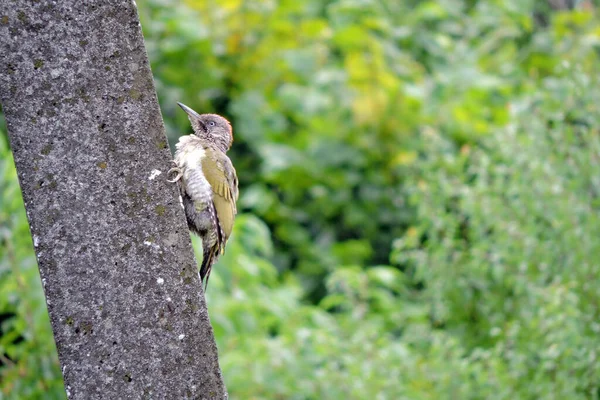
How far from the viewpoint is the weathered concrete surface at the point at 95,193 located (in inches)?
80.9

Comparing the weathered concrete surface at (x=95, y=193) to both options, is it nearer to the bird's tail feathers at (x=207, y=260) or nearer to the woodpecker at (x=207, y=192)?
the woodpecker at (x=207, y=192)

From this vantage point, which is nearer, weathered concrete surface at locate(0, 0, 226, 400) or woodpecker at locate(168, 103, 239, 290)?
weathered concrete surface at locate(0, 0, 226, 400)

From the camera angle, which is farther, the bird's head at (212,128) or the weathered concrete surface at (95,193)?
the bird's head at (212,128)

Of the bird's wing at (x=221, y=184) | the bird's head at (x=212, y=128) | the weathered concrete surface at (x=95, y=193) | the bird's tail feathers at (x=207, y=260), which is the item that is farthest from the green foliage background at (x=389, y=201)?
the weathered concrete surface at (x=95, y=193)

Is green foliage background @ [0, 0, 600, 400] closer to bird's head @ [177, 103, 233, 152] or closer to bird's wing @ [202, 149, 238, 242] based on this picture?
bird's head @ [177, 103, 233, 152]

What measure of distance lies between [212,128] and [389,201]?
12.8 feet

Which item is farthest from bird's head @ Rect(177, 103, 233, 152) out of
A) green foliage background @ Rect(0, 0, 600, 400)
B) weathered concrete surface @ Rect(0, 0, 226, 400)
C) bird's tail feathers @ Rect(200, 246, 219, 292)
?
weathered concrete surface @ Rect(0, 0, 226, 400)

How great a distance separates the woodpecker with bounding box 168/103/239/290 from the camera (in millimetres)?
3326

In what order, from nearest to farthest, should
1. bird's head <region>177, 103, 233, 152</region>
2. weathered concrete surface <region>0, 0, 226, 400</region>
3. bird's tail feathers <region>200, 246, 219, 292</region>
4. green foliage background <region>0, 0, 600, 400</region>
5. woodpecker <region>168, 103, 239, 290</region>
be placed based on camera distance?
weathered concrete surface <region>0, 0, 226, 400</region>
woodpecker <region>168, 103, 239, 290</region>
bird's tail feathers <region>200, 246, 219, 292</region>
bird's head <region>177, 103, 233, 152</region>
green foliage background <region>0, 0, 600, 400</region>

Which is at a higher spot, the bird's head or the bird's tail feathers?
the bird's head

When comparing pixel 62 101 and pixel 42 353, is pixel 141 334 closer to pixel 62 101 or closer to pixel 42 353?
pixel 62 101

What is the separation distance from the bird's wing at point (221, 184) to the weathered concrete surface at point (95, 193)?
4.08 ft

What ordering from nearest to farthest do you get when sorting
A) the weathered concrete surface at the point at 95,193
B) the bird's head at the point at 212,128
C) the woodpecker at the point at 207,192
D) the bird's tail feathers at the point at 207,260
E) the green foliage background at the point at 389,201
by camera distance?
the weathered concrete surface at the point at 95,193
the woodpecker at the point at 207,192
the bird's tail feathers at the point at 207,260
the bird's head at the point at 212,128
the green foliage background at the point at 389,201

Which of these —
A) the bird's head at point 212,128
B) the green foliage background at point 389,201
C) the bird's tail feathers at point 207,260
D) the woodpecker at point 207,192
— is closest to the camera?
the woodpecker at point 207,192
